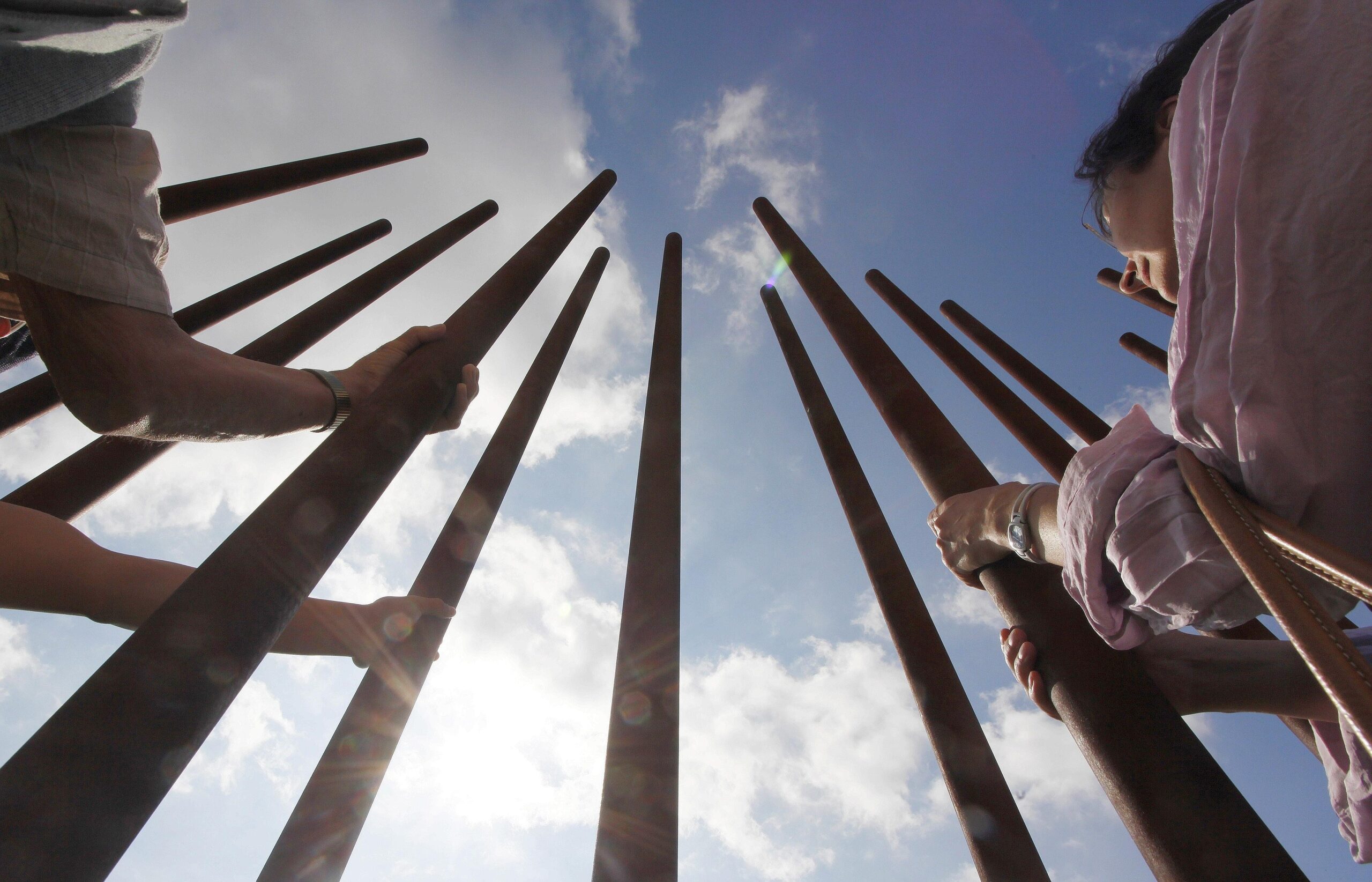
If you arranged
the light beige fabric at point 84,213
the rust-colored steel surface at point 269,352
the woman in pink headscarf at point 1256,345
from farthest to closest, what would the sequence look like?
1. the rust-colored steel surface at point 269,352
2. the light beige fabric at point 84,213
3. the woman in pink headscarf at point 1256,345

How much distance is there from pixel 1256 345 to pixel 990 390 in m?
5.00

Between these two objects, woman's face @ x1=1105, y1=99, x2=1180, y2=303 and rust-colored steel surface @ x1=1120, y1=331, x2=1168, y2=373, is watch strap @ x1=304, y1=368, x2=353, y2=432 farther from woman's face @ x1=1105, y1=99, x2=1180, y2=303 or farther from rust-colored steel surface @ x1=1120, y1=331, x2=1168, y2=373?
rust-colored steel surface @ x1=1120, y1=331, x2=1168, y2=373

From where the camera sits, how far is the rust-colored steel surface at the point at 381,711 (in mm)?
2877

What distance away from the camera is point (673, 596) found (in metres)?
3.25

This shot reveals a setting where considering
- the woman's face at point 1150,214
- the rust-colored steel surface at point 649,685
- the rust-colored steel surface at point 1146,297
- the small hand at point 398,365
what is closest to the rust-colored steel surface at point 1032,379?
the rust-colored steel surface at point 1146,297

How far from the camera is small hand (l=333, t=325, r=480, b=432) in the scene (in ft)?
7.73

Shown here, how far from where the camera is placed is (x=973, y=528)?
74.9 inches

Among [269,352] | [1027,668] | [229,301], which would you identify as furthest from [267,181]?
[1027,668]

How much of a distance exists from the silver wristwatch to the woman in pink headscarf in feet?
0.61

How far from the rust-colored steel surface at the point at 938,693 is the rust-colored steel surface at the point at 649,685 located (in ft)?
4.11

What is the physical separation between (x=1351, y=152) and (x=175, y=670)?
2.18 m

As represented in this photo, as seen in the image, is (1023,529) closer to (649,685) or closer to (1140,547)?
(1140,547)

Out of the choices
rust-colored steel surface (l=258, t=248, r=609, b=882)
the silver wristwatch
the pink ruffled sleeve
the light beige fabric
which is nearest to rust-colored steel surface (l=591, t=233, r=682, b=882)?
rust-colored steel surface (l=258, t=248, r=609, b=882)

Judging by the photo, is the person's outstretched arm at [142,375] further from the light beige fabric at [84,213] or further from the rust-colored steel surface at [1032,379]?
the rust-colored steel surface at [1032,379]
